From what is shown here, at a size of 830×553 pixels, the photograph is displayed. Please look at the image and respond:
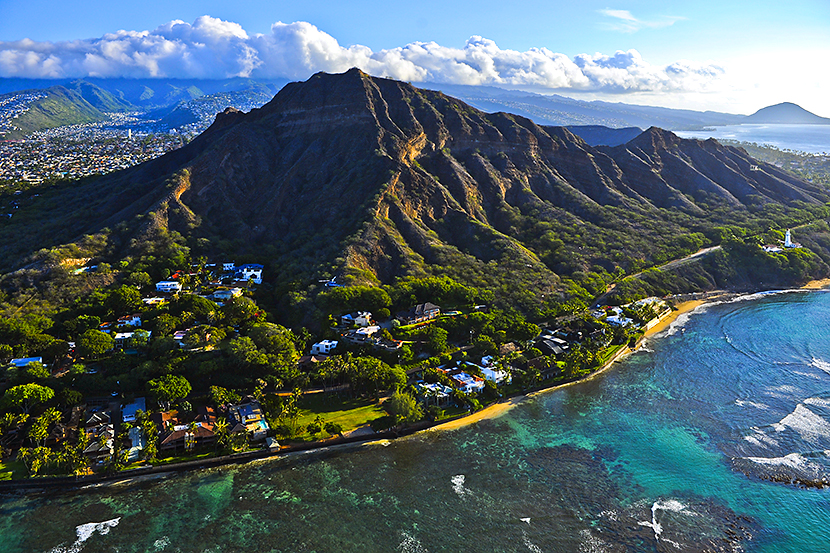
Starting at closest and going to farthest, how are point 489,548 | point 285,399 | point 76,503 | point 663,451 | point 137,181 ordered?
point 489,548
point 76,503
point 663,451
point 285,399
point 137,181

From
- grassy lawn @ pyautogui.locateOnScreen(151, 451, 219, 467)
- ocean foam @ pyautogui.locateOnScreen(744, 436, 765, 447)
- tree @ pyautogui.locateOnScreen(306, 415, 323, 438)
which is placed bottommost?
grassy lawn @ pyautogui.locateOnScreen(151, 451, 219, 467)

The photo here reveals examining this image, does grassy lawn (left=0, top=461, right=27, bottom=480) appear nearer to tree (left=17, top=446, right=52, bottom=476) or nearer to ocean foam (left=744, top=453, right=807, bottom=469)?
tree (left=17, top=446, right=52, bottom=476)

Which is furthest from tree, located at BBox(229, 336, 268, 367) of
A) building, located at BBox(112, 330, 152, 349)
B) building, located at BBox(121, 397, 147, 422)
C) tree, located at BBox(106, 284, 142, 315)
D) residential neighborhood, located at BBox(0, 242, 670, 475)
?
tree, located at BBox(106, 284, 142, 315)

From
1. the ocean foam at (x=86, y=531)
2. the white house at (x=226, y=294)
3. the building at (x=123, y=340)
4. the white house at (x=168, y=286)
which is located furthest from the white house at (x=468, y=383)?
the white house at (x=168, y=286)

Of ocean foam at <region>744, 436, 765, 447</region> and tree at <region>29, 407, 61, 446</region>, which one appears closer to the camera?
tree at <region>29, 407, 61, 446</region>

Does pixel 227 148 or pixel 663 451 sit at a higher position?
pixel 227 148

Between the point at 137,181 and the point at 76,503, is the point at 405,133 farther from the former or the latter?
the point at 76,503

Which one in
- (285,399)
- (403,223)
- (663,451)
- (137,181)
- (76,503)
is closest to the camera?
(76,503)

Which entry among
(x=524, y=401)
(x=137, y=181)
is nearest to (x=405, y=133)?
(x=137, y=181)
